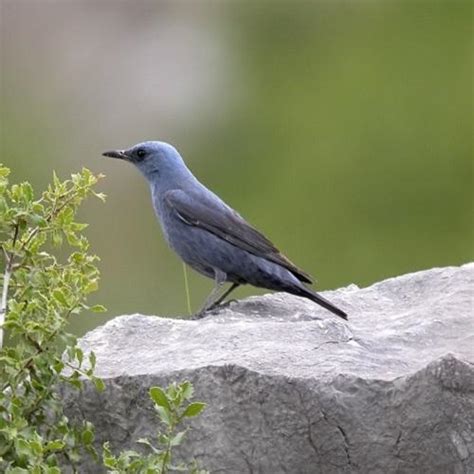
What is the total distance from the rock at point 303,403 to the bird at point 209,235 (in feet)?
3.68

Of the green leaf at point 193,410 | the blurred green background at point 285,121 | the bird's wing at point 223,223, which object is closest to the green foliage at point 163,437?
the green leaf at point 193,410

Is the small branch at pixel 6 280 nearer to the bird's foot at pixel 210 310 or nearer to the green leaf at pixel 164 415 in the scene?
the green leaf at pixel 164 415

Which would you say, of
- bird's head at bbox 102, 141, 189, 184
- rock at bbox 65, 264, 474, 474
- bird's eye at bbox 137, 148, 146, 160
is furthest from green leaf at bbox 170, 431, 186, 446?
bird's eye at bbox 137, 148, 146, 160

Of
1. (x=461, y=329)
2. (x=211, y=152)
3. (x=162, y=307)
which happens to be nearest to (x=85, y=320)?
(x=162, y=307)

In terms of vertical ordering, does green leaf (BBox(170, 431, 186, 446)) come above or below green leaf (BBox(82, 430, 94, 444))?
above

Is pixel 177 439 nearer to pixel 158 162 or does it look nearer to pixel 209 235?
pixel 209 235

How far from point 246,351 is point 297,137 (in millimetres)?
10070

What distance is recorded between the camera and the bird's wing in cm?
710

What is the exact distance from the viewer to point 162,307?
39.7 ft

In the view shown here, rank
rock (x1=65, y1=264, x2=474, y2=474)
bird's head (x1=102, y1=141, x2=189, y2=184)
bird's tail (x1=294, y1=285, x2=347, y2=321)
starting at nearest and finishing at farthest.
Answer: rock (x1=65, y1=264, x2=474, y2=474), bird's tail (x1=294, y1=285, x2=347, y2=321), bird's head (x1=102, y1=141, x2=189, y2=184)

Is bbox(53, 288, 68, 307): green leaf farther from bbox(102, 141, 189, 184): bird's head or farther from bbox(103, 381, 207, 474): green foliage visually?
bbox(102, 141, 189, 184): bird's head

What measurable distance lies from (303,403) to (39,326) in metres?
0.86

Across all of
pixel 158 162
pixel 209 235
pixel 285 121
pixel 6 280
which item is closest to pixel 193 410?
pixel 6 280

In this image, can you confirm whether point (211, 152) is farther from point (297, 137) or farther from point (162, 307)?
point (162, 307)
